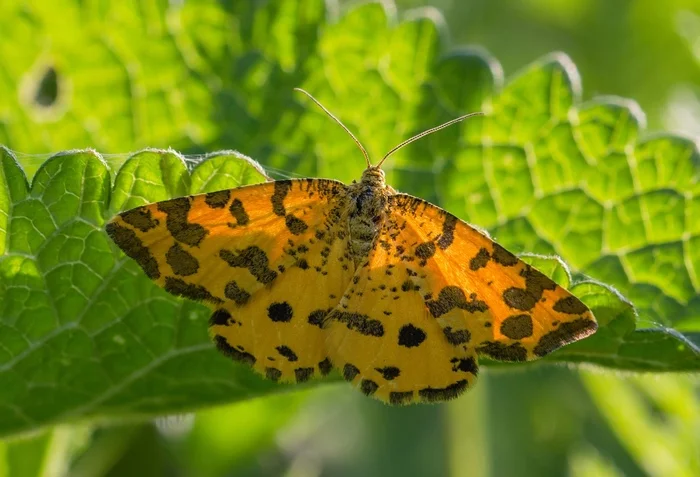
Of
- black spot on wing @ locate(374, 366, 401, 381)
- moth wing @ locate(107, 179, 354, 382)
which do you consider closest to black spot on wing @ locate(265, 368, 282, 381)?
moth wing @ locate(107, 179, 354, 382)

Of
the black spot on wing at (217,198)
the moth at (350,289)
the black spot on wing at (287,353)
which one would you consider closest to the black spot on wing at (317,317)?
the moth at (350,289)

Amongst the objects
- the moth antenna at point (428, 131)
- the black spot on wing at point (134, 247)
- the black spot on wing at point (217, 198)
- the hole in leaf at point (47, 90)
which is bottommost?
the black spot on wing at point (134, 247)

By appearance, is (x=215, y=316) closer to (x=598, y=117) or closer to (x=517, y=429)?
(x=598, y=117)

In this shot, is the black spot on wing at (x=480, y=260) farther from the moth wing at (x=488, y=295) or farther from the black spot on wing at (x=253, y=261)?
the black spot on wing at (x=253, y=261)

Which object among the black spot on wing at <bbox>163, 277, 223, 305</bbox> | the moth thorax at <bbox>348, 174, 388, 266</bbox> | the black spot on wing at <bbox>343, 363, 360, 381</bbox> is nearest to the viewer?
the black spot on wing at <bbox>163, 277, 223, 305</bbox>

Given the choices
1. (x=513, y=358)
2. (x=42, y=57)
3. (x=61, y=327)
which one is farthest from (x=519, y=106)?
(x=42, y=57)

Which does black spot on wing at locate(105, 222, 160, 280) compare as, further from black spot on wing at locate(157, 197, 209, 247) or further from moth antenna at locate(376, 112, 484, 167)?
moth antenna at locate(376, 112, 484, 167)
